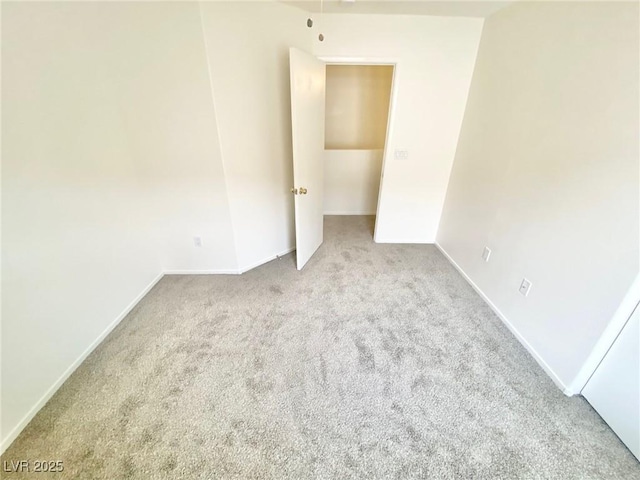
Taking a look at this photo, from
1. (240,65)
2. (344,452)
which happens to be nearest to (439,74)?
(240,65)

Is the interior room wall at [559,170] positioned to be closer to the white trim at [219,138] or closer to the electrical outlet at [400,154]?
the electrical outlet at [400,154]

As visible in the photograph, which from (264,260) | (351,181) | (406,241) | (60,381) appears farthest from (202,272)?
(351,181)

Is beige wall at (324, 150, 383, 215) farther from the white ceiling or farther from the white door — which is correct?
the white door

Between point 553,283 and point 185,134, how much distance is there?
9.36 feet

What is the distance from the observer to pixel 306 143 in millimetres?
2379

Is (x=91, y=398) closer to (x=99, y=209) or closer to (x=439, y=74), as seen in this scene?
(x=99, y=209)

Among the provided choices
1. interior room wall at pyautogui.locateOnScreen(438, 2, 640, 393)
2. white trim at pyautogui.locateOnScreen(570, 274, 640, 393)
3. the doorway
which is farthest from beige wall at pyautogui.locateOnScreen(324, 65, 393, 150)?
white trim at pyautogui.locateOnScreen(570, 274, 640, 393)

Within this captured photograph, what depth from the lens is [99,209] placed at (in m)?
1.78

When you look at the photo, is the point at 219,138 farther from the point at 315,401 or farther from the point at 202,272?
the point at 315,401

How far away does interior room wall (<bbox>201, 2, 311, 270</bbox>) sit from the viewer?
6.26ft

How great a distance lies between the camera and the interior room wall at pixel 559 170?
128 cm

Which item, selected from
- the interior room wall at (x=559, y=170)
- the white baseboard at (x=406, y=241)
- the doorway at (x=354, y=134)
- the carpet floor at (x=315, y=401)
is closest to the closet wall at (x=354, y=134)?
the doorway at (x=354, y=134)

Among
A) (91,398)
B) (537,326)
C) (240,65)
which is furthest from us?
(240,65)

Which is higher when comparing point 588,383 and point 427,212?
point 427,212
